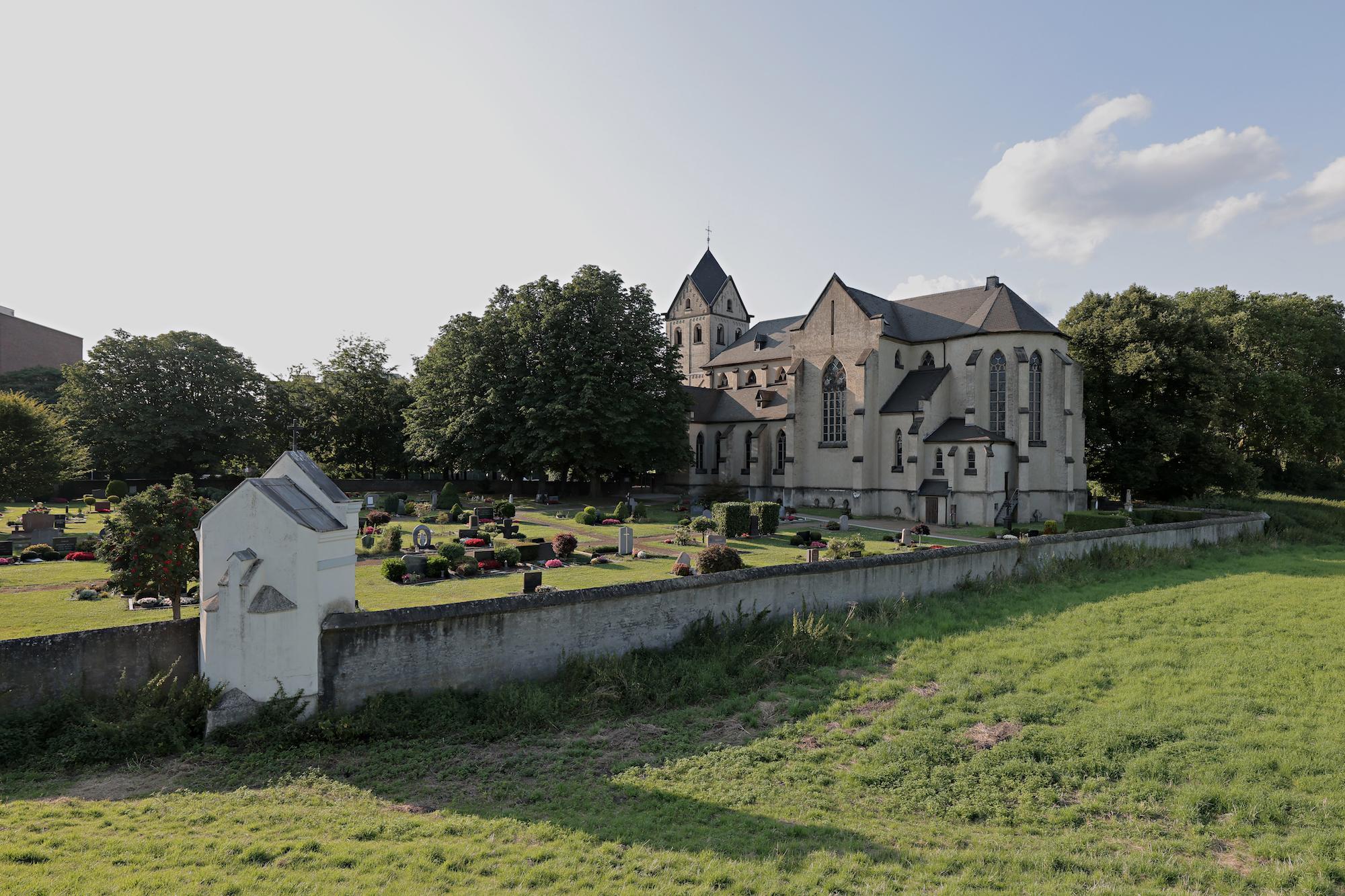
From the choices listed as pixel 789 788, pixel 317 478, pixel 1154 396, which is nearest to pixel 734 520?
pixel 317 478

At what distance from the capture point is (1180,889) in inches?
262

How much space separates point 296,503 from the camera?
1187 cm

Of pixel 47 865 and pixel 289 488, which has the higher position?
pixel 289 488

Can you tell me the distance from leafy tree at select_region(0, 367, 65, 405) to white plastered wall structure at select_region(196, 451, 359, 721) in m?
66.2

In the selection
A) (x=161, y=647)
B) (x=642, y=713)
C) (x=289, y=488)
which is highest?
(x=289, y=488)

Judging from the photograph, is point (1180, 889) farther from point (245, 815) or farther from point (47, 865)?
point (47, 865)

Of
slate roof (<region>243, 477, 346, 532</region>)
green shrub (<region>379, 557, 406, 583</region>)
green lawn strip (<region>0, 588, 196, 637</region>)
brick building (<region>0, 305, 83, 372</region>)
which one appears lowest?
green lawn strip (<region>0, 588, 196, 637</region>)

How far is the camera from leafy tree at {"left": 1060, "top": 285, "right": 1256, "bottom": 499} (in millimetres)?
41938

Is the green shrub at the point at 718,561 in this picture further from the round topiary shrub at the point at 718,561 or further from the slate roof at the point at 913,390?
the slate roof at the point at 913,390

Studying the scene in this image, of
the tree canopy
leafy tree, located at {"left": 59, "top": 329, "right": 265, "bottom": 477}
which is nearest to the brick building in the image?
leafy tree, located at {"left": 59, "top": 329, "right": 265, "bottom": 477}

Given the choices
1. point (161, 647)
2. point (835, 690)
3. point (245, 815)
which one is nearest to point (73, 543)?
point (161, 647)

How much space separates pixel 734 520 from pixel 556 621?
1870 centimetres

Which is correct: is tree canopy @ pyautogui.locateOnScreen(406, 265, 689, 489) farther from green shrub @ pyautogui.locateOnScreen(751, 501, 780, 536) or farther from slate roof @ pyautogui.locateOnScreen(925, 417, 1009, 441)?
slate roof @ pyautogui.locateOnScreen(925, 417, 1009, 441)

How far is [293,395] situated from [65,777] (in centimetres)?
5246
